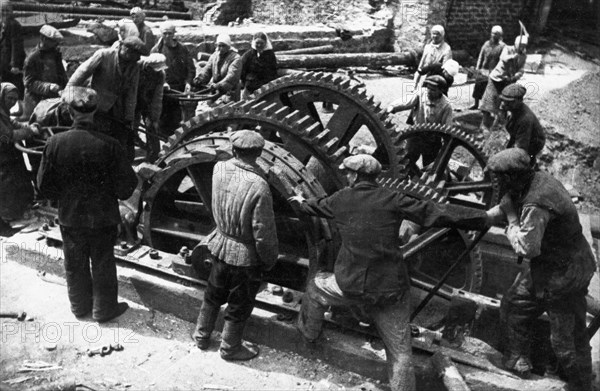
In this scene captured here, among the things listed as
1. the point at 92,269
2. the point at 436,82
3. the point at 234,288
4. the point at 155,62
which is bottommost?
the point at 92,269

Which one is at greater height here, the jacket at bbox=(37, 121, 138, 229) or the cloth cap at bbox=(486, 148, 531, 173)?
the cloth cap at bbox=(486, 148, 531, 173)

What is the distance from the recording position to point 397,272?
4.60 metres

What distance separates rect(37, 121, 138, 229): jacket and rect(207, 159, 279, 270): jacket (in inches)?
38.3

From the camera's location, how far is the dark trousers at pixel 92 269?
5480 mm

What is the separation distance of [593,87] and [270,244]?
1154 cm

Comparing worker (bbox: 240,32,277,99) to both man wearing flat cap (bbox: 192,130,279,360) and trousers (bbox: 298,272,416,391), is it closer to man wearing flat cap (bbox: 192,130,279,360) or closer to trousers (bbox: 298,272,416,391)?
man wearing flat cap (bbox: 192,130,279,360)

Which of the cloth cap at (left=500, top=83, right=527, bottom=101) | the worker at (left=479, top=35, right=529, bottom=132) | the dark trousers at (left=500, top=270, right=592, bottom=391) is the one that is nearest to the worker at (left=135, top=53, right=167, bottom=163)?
the cloth cap at (left=500, top=83, right=527, bottom=101)

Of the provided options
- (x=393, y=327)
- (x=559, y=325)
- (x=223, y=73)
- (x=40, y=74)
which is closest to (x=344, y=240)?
(x=393, y=327)

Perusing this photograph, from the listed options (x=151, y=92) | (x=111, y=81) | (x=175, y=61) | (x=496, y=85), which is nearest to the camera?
(x=111, y=81)

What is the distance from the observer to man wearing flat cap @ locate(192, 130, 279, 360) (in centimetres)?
476

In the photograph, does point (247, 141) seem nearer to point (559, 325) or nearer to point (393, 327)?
point (393, 327)

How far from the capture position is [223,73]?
31.3 feet

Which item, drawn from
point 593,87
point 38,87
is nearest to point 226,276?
point 38,87

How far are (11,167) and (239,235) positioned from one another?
3.60m
